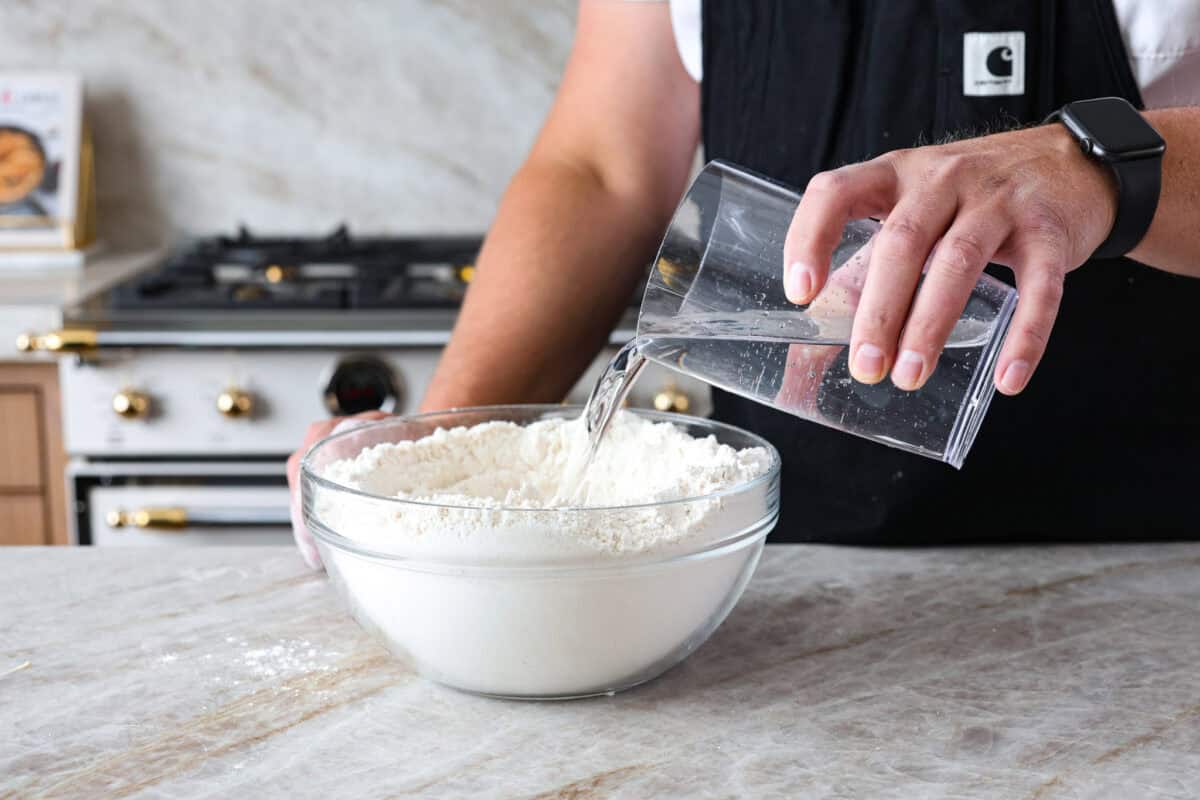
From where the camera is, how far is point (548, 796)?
584 mm

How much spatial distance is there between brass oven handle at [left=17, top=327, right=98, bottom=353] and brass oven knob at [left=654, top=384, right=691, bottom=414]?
2.48 ft

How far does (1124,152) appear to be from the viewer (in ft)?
2.41

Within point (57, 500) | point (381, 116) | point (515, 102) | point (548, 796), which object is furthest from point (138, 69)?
point (548, 796)

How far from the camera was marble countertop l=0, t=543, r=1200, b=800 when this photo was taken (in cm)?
60

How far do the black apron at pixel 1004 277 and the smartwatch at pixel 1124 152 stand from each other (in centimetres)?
31

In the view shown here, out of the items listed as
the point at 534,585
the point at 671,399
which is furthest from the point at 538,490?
the point at 671,399

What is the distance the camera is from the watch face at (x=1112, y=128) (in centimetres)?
73

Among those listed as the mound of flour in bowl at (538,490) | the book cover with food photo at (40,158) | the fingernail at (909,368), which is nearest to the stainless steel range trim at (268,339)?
the book cover with food photo at (40,158)

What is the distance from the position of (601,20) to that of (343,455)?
0.61 meters

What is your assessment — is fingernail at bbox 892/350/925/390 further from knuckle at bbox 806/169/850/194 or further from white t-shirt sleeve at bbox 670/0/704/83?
white t-shirt sleeve at bbox 670/0/704/83

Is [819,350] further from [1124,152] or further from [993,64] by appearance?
[993,64]

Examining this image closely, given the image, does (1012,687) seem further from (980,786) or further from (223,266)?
(223,266)

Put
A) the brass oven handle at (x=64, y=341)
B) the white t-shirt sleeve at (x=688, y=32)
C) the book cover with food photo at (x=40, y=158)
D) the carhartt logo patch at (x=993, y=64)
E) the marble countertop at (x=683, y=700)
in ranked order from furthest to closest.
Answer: the book cover with food photo at (x=40, y=158) → the brass oven handle at (x=64, y=341) → the white t-shirt sleeve at (x=688, y=32) → the carhartt logo patch at (x=993, y=64) → the marble countertop at (x=683, y=700)

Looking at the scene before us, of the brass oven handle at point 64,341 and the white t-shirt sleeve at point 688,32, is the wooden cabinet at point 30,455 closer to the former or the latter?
the brass oven handle at point 64,341
